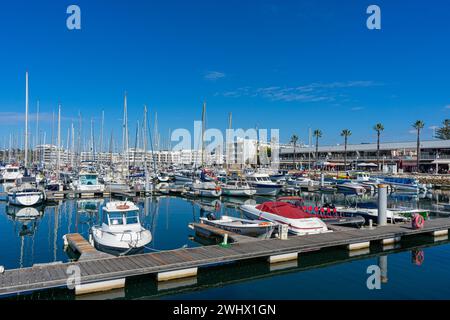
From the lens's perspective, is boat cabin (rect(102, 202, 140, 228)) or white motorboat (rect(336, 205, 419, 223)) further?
white motorboat (rect(336, 205, 419, 223))

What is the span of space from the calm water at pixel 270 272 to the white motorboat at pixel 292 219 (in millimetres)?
2082

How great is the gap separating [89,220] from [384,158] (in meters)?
91.1

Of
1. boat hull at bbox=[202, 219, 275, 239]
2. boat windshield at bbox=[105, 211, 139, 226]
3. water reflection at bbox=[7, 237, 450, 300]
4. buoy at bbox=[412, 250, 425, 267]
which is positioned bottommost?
buoy at bbox=[412, 250, 425, 267]

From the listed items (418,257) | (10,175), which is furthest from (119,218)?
(10,175)

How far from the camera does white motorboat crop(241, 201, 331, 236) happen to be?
932 inches

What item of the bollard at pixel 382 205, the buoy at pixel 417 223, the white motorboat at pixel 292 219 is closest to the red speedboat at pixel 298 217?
the white motorboat at pixel 292 219

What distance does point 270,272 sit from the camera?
18.2 metres

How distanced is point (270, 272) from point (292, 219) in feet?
21.3

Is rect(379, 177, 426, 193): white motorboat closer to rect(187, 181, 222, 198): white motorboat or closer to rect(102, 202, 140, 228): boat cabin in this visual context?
rect(187, 181, 222, 198): white motorboat

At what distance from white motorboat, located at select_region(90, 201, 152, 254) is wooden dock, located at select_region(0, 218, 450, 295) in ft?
7.31

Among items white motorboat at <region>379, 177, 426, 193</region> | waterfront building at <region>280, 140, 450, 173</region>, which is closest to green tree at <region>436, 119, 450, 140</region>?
waterfront building at <region>280, 140, 450, 173</region>
